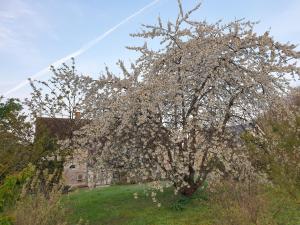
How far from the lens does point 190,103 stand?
43.0 feet

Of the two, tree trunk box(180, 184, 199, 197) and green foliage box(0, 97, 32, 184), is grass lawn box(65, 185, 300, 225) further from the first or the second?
green foliage box(0, 97, 32, 184)

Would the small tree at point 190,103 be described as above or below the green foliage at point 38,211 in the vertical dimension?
above

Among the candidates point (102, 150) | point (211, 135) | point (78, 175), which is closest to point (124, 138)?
point (102, 150)

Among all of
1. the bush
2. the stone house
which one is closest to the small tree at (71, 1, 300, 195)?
the stone house

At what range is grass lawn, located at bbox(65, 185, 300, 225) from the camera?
1123cm

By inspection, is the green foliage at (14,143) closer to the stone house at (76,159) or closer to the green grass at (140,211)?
the stone house at (76,159)

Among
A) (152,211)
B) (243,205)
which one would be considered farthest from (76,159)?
(243,205)

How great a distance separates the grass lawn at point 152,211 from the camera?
442 inches

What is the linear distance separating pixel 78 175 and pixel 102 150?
2349 cm

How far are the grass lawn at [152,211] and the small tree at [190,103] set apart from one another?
0.85 metres

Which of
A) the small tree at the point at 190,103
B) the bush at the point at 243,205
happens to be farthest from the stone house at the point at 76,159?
the bush at the point at 243,205

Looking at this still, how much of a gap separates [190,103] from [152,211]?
354cm

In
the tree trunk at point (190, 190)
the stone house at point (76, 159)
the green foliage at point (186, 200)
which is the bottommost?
the green foliage at point (186, 200)

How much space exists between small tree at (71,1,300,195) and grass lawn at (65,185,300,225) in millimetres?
848
